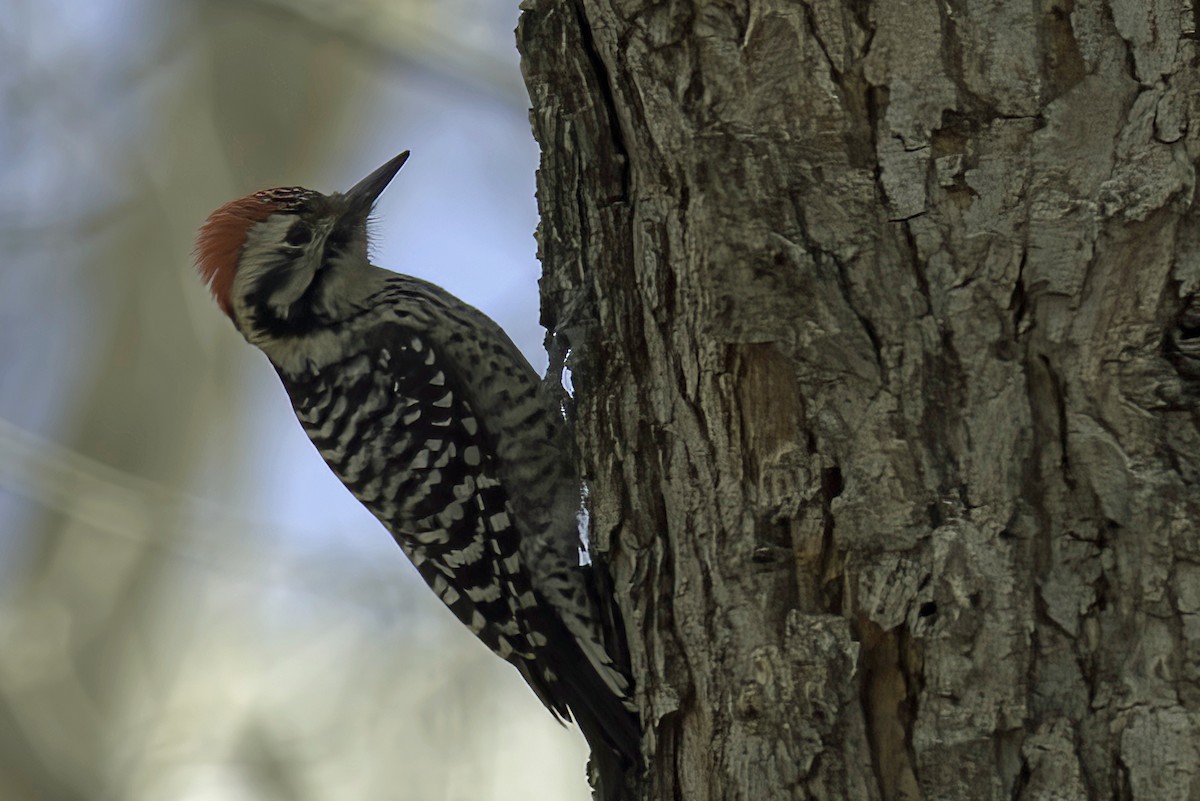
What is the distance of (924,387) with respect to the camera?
205 cm

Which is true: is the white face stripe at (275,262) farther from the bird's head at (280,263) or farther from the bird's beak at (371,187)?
the bird's beak at (371,187)

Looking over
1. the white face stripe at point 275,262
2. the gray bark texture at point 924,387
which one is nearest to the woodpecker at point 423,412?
the white face stripe at point 275,262

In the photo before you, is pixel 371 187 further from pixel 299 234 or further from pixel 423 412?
pixel 423 412

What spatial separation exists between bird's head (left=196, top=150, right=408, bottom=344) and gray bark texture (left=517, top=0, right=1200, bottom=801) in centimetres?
193

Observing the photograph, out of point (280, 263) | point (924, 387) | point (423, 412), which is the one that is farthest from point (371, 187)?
point (924, 387)

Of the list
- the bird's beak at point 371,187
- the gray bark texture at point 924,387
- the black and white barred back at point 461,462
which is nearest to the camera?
the gray bark texture at point 924,387

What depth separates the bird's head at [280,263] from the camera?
4.00 meters

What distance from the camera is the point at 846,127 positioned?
6.98ft

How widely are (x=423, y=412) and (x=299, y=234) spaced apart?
82 centimetres

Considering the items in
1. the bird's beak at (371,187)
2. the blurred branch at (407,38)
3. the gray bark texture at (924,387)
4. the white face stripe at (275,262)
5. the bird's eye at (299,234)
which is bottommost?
the gray bark texture at (924,387)

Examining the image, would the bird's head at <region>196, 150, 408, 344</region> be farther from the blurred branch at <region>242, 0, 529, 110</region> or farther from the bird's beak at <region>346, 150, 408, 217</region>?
the blurred branch at <region>242, 0, 529, 110</region>

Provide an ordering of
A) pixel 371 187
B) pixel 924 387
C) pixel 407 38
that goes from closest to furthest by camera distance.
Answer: pixel 924 387 → pixel 371 187 → pixel 407 38

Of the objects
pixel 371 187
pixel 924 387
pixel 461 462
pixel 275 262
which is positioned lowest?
pixel 924 387

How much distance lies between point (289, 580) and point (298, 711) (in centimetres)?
118
